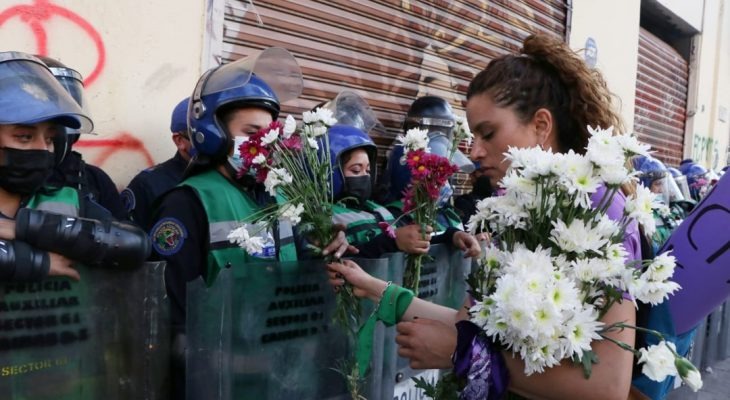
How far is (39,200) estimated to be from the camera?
2.22m

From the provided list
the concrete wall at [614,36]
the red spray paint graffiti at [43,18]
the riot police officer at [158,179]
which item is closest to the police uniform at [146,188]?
the riot police officer at [158,179]

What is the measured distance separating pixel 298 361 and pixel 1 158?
4.14ft

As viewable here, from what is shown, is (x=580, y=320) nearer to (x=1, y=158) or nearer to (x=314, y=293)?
(x=314, y=293)

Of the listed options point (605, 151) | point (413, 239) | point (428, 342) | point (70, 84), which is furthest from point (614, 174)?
point (70, 84)

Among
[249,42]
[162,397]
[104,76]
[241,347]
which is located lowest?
[162,397]

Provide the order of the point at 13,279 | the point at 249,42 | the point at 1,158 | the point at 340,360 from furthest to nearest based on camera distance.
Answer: the point at 249,42 → the point at 340,360 → the point at 1,158 → the point at 13,279

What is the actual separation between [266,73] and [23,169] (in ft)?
4.98

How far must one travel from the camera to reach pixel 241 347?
2.03m

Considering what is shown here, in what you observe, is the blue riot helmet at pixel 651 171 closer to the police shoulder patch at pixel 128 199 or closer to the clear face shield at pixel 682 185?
the clear face shield at pixel 682 185

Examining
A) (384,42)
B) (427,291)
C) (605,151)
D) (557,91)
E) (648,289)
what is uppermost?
(384,42)

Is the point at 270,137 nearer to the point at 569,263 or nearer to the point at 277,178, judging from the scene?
the point at 277,178

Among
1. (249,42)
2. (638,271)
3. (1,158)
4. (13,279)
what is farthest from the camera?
(249,42)

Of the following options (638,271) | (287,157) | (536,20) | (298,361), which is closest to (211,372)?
(298,361)

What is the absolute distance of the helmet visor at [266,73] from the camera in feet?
8.88
